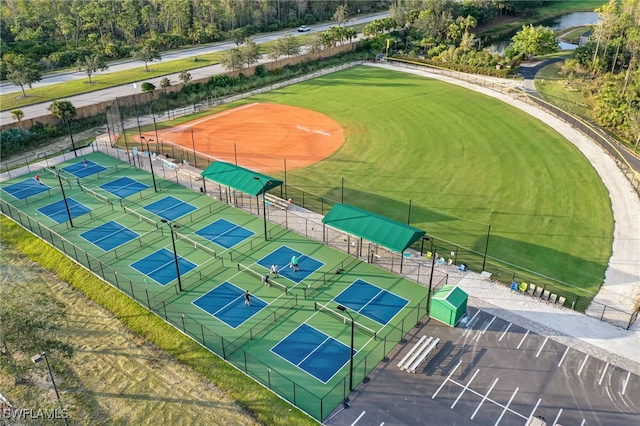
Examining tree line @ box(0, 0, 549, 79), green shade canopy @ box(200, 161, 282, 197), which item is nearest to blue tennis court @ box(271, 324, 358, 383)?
green shade canopy @ box(200, 161, 282, 197)

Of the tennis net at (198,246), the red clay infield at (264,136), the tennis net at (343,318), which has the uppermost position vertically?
the red clay infield at (264,136)

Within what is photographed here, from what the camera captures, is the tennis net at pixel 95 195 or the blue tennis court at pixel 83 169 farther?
the blue tennis court at pixel 83 169

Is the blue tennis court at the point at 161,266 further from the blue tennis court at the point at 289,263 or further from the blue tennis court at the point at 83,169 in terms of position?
the blue tennis court at the point at 83,169

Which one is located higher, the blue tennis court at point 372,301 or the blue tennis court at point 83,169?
the blue tennis court at point 83,169

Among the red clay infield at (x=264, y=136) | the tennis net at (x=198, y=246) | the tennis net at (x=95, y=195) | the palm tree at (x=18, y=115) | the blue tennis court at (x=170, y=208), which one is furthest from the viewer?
the palm tree at (x=18, y=115)

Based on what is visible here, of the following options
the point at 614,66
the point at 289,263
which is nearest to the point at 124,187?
the point at 289,263

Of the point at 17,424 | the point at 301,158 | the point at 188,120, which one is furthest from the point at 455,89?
the point at 17,424

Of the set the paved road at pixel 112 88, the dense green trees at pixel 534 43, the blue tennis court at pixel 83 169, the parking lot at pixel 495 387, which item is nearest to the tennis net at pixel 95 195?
the blue tennis court at pixel 83 169
